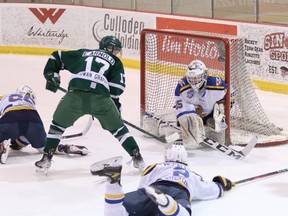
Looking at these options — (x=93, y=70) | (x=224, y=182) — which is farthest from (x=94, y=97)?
(x=224, y=182)

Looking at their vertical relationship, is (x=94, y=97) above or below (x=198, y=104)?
above

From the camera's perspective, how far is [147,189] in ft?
11.4

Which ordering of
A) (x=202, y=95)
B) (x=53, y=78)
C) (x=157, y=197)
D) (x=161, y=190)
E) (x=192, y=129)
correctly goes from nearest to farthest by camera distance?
(x=157, y=197), (x=161, y=190), (x=53, y=78), (x=192, y=129), (x=202, y=95)

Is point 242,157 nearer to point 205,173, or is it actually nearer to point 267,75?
point 205,173

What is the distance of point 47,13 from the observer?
1096 cm

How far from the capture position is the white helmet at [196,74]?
5.43 m

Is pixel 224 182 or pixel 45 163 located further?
pixel 45 163

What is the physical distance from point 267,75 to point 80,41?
3.76 meters

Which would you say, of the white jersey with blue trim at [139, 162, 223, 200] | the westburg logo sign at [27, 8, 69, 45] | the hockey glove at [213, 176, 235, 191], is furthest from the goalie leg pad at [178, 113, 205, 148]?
the westburg logo sign at [27, 8, 69, 45]

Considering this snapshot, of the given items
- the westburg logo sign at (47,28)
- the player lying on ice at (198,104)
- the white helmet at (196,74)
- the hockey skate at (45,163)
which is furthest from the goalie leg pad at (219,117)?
the westburg logo sign at (47,28)

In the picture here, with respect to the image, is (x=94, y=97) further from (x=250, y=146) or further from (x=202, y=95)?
(x=250, y=146)

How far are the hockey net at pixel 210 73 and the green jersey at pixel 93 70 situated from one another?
3.53 feet

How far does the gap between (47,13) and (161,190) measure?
7.47 metres

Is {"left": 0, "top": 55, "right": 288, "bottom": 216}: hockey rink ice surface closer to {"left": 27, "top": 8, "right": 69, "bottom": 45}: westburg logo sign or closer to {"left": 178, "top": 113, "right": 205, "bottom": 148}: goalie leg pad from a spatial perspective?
{"left": 178, "top": 113, "right": 205, "bottom": 148}: goalie leg pad
